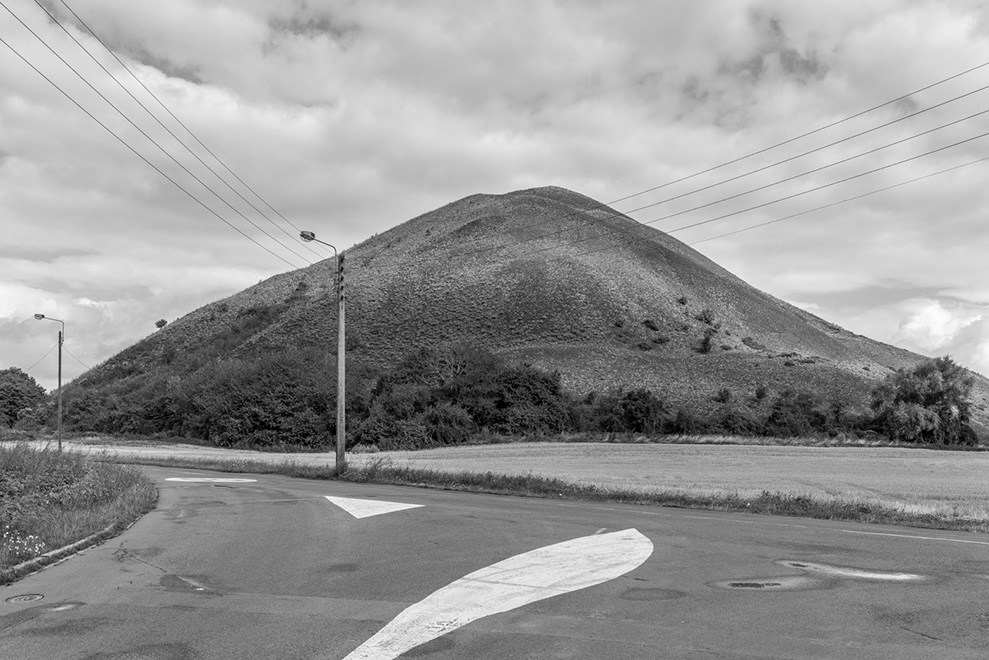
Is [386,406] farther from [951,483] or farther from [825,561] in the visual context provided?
[825,561]

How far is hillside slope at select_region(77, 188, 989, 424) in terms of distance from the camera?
71.6m

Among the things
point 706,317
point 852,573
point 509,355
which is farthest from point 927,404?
point 852,573

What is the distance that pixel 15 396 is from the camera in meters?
88.0

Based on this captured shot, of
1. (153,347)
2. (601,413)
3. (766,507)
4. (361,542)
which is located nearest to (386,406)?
(601,413)

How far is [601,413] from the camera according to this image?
57.2 m

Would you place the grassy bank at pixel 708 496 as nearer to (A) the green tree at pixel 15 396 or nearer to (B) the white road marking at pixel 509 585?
(B) the white road marking at pixel 509 585

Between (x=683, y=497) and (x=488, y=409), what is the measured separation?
37.7 m

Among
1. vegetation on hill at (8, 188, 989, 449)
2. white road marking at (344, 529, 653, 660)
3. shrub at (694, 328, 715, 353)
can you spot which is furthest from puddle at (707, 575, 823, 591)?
shrub at (694, 328, 715, 353)

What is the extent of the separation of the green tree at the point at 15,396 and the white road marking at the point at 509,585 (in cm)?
8989

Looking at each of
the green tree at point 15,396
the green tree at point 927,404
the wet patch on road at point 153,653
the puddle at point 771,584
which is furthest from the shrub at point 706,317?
the wet patch on road at point 153,653

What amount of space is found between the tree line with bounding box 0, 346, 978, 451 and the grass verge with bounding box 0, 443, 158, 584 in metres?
33.3

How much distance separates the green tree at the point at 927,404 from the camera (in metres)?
53.5

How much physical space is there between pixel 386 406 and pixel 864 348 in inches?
3176

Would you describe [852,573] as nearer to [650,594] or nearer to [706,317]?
[650,594]
